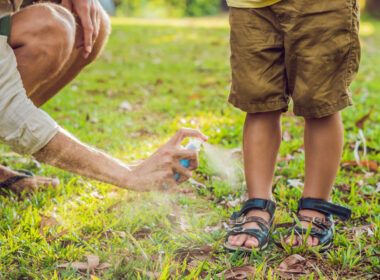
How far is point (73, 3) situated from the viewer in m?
2.04

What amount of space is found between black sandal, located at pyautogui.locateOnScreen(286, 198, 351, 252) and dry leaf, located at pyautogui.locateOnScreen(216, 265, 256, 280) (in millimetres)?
281

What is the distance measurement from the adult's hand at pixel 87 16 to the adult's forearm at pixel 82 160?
0.64 metres

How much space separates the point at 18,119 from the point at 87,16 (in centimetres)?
74

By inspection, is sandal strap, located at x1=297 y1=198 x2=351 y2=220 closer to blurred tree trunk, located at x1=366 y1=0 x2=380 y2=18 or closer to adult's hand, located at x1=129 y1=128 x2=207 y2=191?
adult's hand, located at x1=129 y1=128 x2=207 y2=191

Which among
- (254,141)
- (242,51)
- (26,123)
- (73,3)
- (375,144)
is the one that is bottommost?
(375,144)

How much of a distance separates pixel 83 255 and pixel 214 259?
49cm

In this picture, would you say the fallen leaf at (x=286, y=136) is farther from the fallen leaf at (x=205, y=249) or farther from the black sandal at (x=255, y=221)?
the fallen leaf at (x=205, y=249)

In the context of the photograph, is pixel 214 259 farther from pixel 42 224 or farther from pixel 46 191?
pixel 46 191

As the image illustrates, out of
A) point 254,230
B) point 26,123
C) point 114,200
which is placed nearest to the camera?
point 26,123

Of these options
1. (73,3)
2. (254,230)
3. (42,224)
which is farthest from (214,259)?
(73,3)

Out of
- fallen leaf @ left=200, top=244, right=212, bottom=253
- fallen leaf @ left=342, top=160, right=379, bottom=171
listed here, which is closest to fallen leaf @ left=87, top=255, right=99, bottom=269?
fallen leaf @ left=200, top=244, right=212, bottom=253

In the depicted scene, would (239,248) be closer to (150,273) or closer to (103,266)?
(150,273)

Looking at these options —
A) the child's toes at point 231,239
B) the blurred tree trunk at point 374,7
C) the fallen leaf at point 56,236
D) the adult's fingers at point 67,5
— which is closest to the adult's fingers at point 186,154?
the child's toes at point 231,239

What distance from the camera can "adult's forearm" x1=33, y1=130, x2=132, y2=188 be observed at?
4.90 feet
